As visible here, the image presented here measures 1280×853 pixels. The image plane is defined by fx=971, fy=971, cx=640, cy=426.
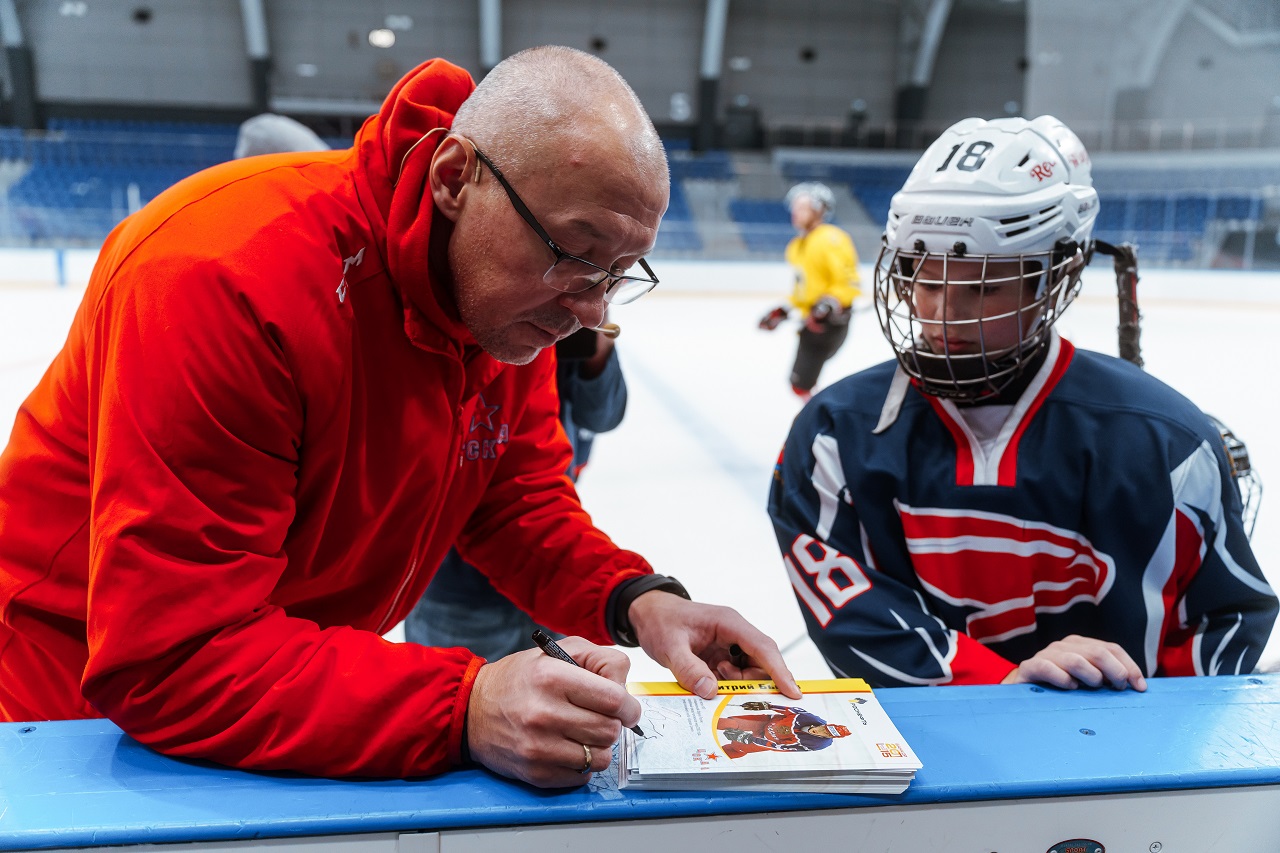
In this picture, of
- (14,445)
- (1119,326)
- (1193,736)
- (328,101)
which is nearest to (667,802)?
(1193,736)

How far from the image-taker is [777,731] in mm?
908

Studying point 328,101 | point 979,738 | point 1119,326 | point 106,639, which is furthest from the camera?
point 328,101

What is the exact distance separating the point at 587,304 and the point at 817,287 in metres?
4.97

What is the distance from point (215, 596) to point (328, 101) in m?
17.2

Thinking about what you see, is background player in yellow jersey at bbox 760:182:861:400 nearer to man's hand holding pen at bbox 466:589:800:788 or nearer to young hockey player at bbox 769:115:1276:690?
young hockey player at bbox 769:115:1276:690

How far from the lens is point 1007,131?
1.37 meters

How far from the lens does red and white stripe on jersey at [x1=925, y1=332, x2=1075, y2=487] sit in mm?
1311

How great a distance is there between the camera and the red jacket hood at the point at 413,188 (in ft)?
3.12

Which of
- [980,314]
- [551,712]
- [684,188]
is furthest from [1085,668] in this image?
[684,188]

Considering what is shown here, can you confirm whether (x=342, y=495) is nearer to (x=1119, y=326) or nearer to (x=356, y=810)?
(x=356, y=810)

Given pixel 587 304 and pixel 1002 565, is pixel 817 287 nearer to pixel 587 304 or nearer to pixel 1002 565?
pixel 1002 565

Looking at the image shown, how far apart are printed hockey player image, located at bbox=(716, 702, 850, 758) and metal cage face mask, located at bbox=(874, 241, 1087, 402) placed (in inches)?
21.8

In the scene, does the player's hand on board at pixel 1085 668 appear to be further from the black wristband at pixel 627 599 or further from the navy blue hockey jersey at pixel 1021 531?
the black wristband at pixel 627 599

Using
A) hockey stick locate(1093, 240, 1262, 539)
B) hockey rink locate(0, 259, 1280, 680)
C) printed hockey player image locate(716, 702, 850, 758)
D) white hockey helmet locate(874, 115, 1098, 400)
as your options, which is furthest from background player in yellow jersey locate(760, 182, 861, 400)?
printed hockey player image locate(716, 702, 850, 758)
